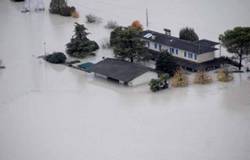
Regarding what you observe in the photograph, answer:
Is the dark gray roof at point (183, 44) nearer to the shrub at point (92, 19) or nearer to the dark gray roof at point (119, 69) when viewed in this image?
the dark gray roof at point (119, 69)

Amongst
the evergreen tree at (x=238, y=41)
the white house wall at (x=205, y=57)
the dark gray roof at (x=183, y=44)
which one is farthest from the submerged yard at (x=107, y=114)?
the dark gray roof at (x=183, y=44)

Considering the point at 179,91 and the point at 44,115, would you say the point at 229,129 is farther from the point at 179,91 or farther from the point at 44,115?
the point at 44,115

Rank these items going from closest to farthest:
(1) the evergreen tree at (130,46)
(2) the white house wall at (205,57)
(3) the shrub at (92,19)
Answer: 1. (2) the white house wall at (205,57)
2. (1) the evergreen tree at (130,46)
3. (3) the shrub at (92,19)

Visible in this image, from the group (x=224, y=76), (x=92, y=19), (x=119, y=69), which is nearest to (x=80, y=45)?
(x=119, y=69)

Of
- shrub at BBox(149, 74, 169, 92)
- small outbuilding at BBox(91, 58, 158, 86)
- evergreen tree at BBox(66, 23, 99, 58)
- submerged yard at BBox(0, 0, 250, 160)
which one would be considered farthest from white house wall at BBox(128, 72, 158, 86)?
evergreen tree at BBox(66, 23, 99, 58)

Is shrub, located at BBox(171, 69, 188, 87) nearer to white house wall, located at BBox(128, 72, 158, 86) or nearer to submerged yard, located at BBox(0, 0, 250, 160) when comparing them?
submerged yard, located at BBox(0, 0, 250, 160)

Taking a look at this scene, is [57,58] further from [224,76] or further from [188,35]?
[224,76]
